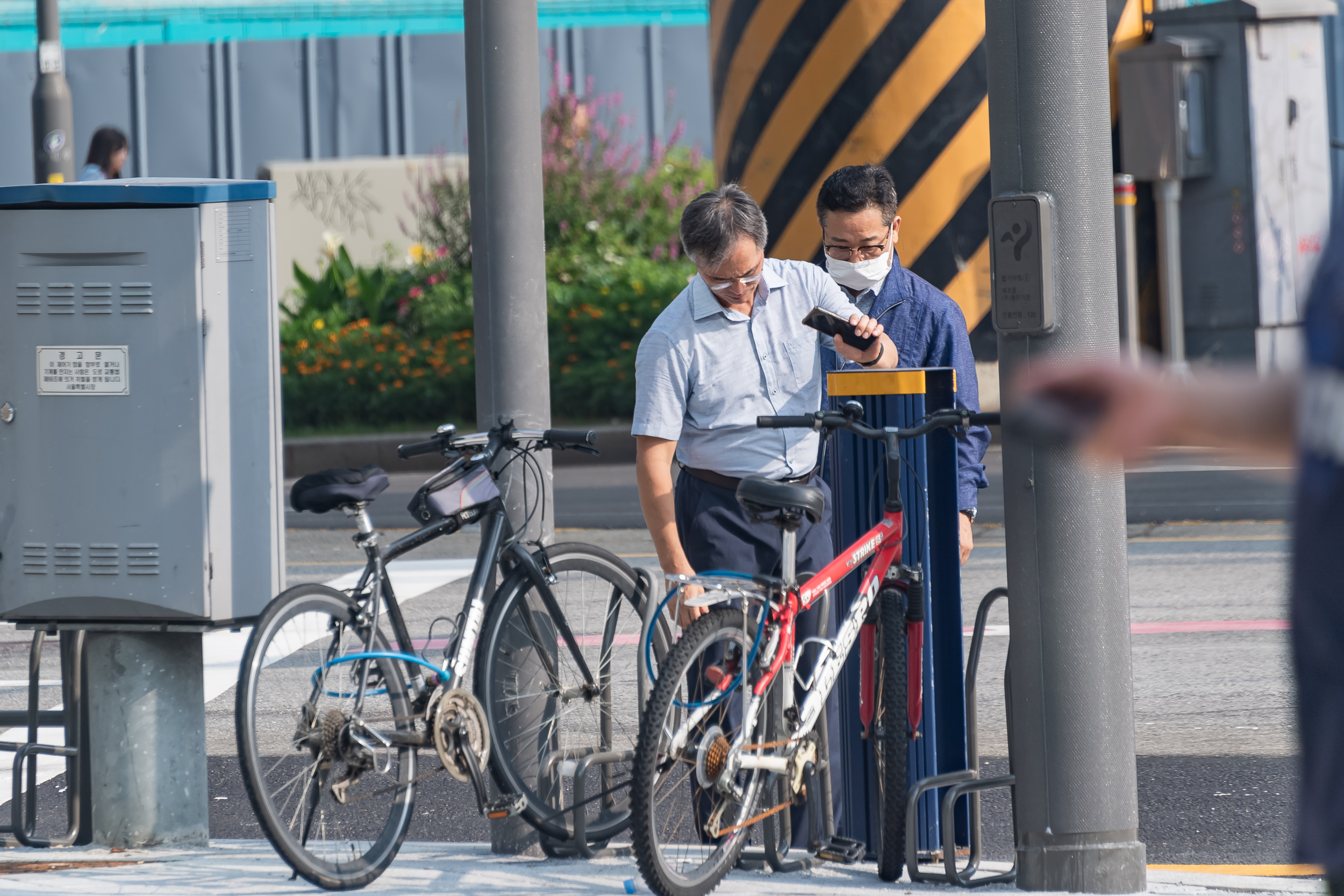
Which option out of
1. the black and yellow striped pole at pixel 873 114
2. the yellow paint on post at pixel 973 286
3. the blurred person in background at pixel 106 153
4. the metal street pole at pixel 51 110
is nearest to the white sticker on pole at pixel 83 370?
the blurred person in background at pixel 106 153

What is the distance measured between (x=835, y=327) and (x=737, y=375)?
1.01 ft

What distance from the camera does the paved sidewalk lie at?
3859 mm

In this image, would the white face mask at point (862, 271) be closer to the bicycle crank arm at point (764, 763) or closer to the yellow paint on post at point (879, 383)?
the yellow paint on post at point (879, 383)

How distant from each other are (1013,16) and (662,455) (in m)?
1.23

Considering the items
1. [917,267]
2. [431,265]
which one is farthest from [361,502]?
[431,265]

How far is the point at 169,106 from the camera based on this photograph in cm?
1945

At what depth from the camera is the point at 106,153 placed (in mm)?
11438

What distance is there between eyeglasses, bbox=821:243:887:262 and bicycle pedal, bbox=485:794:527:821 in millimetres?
1536

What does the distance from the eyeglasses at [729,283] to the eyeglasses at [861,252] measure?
0.37 meters

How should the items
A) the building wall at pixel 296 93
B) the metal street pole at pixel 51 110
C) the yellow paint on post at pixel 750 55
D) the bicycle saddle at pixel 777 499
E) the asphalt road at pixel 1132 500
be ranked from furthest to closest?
1. the building wall at pixel 296 93
2. the metal street pole at pixel 51 110
3. the yellow paint on post at pixel 750 55
4. the asphalt road at pixel 1132 500
5. the bicycle saddle at pixel 777 499

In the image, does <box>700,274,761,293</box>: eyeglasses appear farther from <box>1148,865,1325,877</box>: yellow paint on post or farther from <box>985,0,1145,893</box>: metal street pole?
<box>1148,865,1325,877</box>: yellow paint on post

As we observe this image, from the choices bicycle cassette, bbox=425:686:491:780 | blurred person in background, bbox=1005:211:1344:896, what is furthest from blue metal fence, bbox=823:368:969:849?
blurred person in background, bbox=1005:211:1344:896

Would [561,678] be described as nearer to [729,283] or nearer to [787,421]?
[787,421]

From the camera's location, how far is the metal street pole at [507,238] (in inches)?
170
